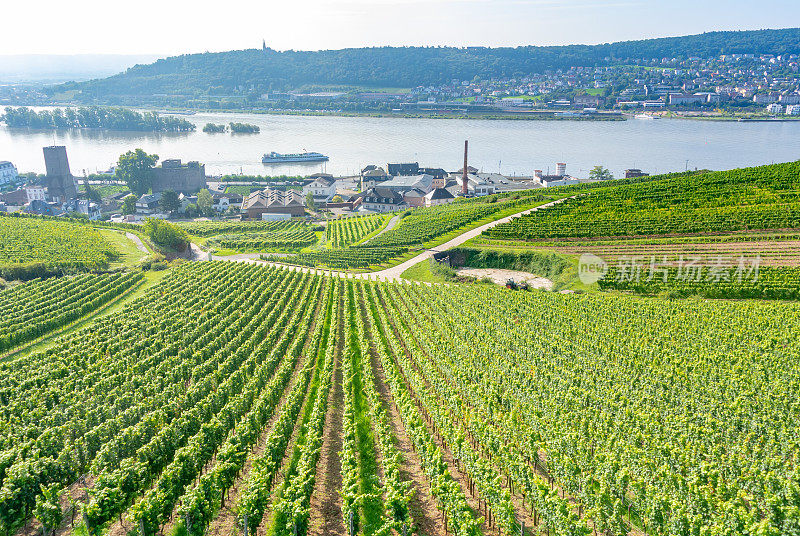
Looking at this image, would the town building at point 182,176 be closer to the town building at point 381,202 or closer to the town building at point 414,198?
the town building at point 381,202

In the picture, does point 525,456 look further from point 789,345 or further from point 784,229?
point 784,229

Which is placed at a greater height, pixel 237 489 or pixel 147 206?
pixel 237 489

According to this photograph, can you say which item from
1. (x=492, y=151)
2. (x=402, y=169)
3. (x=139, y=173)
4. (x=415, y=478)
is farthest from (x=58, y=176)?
(x=415, y=478)

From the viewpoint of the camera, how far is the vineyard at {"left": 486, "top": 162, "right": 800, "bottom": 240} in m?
56.6

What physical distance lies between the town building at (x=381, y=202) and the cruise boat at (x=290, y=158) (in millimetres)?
61642

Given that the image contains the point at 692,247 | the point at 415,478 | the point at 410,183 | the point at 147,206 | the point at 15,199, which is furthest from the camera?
the point at 410,183

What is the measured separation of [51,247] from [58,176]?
202 ft

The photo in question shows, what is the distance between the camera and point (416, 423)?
21.9 meters

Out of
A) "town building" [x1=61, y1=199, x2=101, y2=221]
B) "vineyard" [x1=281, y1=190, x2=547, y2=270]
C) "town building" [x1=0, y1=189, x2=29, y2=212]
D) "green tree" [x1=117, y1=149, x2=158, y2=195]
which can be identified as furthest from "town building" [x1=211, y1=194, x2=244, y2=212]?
"vineyard" [x1=281, y1=190, x2=547, y2=270]

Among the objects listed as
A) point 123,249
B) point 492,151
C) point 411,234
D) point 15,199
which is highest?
point 492,151

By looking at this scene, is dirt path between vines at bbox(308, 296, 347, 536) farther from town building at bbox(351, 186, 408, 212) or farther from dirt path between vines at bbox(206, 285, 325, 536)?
town building at bbox(351, 186, 408, 212)

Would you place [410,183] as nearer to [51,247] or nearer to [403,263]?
[403,263]

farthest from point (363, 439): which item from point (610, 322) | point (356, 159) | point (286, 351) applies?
point (356, 159)

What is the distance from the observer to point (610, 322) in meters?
36.7
